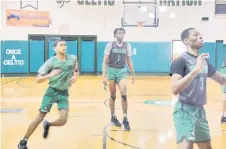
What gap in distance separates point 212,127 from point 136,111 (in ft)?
8.77

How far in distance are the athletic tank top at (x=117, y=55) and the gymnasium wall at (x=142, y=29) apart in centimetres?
1609

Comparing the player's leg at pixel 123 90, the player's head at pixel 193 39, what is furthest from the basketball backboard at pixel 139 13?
the player's head at pixel 193 39

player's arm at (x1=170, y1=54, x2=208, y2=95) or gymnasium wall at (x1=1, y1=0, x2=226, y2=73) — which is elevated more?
gymnasium wall at (x1=1, y1=0, x2=226, y2=73)

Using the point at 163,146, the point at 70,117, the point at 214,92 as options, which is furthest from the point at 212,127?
the point at 214,92

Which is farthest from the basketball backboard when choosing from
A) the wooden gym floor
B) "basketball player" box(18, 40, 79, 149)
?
"basketball player" box(18, 40, 79, 149)

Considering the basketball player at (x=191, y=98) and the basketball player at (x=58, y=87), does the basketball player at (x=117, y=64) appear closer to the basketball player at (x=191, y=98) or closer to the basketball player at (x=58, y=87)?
the basketball player at (x=58, y=87)

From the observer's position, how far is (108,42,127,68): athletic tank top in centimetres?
789

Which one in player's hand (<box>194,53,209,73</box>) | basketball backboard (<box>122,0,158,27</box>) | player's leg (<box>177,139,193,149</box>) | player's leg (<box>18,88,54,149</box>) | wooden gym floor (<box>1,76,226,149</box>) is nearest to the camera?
player's hand (<box>194,53,209,73</box>)

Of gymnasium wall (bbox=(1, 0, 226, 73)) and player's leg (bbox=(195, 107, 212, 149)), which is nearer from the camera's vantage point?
player's leg (bbox=(195, 107, 212, 149))

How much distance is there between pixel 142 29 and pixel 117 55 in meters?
16.6

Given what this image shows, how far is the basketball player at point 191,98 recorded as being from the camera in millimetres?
3762

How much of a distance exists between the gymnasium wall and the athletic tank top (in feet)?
52.8

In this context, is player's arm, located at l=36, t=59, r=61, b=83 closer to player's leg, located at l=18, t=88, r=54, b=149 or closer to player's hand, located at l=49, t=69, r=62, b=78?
player's hand, located at l=49, t=69, r=62, b=78

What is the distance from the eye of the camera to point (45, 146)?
257 inches
